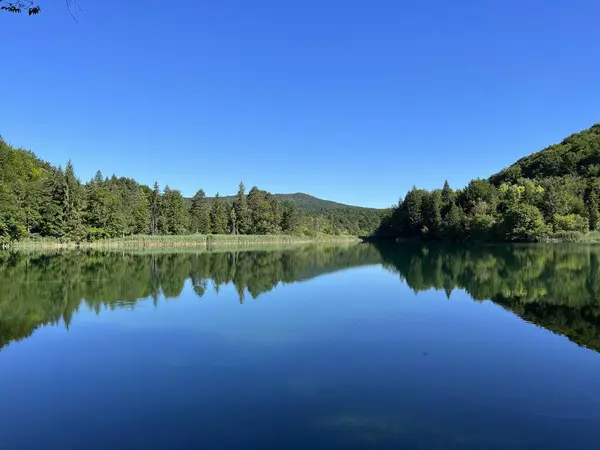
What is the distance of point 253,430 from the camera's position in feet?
20.0

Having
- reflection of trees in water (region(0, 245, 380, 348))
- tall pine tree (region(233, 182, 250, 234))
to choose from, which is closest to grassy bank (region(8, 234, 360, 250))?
tall pine tree (region(233, 182, 250, 234))

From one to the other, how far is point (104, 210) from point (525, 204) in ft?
187

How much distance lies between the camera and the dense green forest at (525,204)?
205ft

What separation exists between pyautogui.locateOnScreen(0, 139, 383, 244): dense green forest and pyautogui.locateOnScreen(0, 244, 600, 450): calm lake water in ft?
133

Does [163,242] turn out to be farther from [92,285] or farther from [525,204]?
[525,204]

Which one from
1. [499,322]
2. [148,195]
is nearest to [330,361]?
[499,322]

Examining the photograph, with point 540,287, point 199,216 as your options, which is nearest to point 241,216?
point 199,216

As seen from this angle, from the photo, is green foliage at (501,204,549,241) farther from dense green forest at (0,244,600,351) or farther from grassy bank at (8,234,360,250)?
grassy bank at (8,234,360,250)

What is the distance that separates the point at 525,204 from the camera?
6500 centimetres

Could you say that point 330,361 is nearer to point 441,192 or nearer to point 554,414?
point 554,414

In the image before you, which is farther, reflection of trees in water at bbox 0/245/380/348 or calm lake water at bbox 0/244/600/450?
reflection of trees in water at bbox 0/245/380/348

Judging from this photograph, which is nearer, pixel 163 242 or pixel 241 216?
pixel 163 242

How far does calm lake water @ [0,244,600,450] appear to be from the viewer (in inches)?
237

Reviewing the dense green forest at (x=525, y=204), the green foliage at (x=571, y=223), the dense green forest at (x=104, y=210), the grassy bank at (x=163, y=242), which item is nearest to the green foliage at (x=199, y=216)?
the dense green forest at (x=104, y=210)
